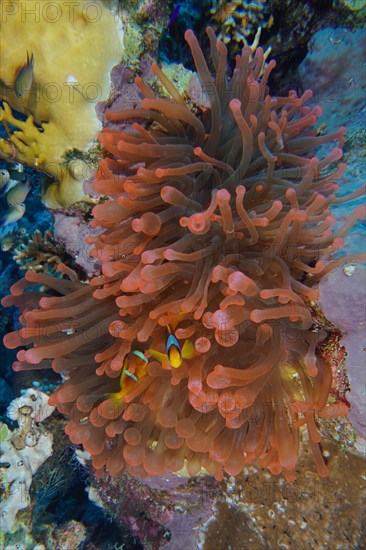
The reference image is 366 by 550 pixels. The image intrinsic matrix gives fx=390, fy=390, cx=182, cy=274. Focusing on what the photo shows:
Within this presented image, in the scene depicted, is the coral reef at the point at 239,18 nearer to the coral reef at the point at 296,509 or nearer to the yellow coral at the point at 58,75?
the yellow coral at the point at 58,75

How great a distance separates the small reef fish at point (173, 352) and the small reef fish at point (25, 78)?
1.76 m

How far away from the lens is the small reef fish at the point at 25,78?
2.38 metres

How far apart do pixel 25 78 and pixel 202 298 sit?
1765 mm

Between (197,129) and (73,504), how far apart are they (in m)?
3.66

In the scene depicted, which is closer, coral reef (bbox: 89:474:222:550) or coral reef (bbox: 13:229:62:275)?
coral reef (bbox: 89:474:222:550)

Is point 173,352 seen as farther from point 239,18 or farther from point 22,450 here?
point 239,18

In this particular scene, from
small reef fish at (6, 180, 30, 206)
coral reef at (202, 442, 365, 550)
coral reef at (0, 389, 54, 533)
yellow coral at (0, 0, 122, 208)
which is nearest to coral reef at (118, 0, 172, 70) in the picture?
yellow coral at (0, 0, 122, 208)

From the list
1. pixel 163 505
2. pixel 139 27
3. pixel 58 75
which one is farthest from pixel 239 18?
pixel 163 505

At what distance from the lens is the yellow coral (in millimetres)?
2344

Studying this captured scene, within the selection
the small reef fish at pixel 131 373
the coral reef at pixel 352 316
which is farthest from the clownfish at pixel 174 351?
the coral reef at pixel 352 316

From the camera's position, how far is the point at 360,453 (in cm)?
260

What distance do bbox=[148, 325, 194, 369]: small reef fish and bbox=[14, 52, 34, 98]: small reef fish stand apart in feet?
5.77

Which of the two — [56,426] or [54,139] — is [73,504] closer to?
[56,426]

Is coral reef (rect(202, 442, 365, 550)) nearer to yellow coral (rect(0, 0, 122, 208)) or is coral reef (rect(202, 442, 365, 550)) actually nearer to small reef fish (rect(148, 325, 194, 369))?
small reef fish (rect(148, 325, 194, 369))
